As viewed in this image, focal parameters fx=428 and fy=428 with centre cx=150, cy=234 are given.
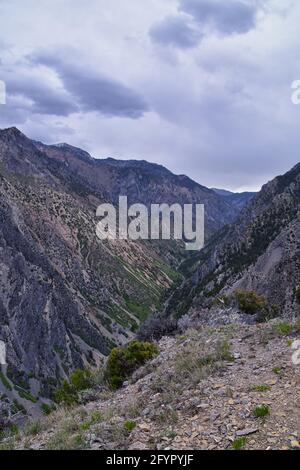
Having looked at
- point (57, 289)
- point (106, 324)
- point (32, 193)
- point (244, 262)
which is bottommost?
point (106, 324)

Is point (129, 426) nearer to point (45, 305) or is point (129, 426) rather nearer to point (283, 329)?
point (283, 329)

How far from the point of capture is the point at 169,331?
29906 mm

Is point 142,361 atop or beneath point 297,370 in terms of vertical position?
beneath

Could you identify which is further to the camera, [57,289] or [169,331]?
[57,289]

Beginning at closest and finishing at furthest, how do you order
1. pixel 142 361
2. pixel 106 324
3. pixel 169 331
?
pixel 142 361 → pixel 169 331 → pixel 106 324

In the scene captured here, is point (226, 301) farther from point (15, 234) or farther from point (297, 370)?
point (15, 234)

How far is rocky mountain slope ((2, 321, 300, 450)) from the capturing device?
381 inches

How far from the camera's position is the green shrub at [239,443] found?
9.06 metres

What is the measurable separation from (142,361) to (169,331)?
28.8 ft

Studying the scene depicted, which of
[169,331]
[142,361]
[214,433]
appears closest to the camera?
[214,433]

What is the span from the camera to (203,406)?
11.1 meters

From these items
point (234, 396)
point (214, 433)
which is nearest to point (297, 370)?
point (234, 396)

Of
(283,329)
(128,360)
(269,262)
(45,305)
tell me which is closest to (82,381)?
(128,360)

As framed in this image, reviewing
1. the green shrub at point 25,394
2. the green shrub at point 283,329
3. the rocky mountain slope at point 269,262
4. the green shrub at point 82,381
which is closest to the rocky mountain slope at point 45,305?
the green shrub at point 25,394
